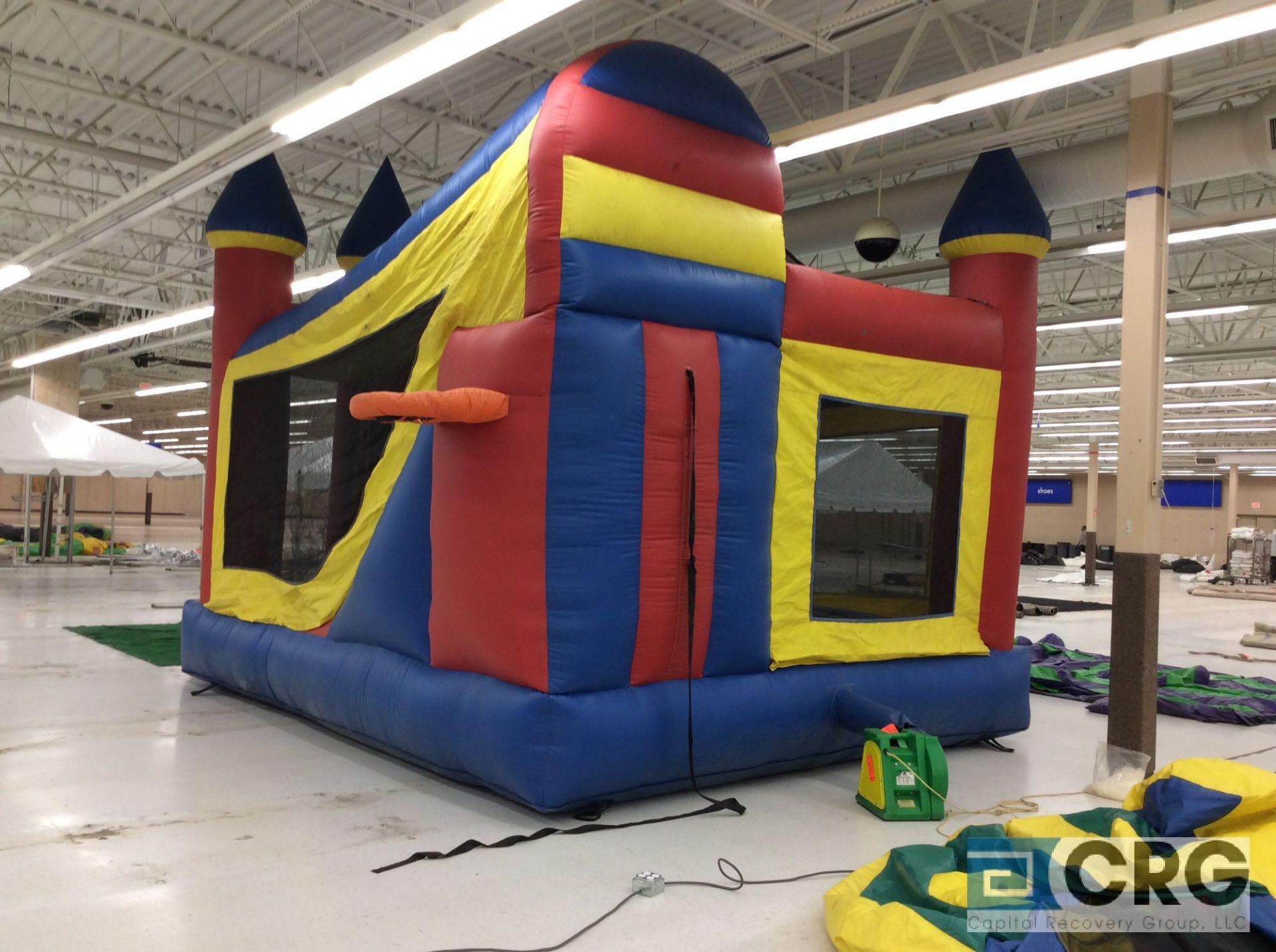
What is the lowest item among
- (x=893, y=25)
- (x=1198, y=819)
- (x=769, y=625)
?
(x=1198, y=819)

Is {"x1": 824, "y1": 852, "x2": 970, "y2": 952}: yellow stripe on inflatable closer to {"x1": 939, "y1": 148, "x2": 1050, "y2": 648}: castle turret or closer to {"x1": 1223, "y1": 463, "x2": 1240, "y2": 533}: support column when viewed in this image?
{"x1": 939, "y1": 148, "x2": 1050, "y2": 648}: castle turret

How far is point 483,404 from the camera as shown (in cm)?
381

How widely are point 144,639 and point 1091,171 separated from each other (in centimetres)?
790

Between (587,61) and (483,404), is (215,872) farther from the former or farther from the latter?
(587,61)

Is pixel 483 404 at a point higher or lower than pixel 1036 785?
higher

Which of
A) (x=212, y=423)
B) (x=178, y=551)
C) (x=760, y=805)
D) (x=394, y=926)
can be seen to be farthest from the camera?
(x=178, y=551)

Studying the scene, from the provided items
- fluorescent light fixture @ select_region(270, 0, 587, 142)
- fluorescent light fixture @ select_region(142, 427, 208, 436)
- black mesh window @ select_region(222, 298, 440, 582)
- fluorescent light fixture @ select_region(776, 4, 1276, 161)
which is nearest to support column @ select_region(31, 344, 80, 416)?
fluorescent light fixture @ select_region(142, 427, 208, 436)

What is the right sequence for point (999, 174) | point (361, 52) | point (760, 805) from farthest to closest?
1. point (361, 52)
2. point (999, 174)
3. point (760, 805)

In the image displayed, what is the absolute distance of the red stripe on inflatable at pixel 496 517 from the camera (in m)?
3.77

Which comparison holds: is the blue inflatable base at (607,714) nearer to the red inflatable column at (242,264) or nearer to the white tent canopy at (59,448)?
the red inflatable column at (242,264)

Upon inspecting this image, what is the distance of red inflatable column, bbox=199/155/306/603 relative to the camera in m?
6.33

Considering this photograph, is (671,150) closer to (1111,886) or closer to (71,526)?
(1111,886)

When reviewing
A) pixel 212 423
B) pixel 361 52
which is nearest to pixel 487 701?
pixel 212 423

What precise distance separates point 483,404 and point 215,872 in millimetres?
1799
